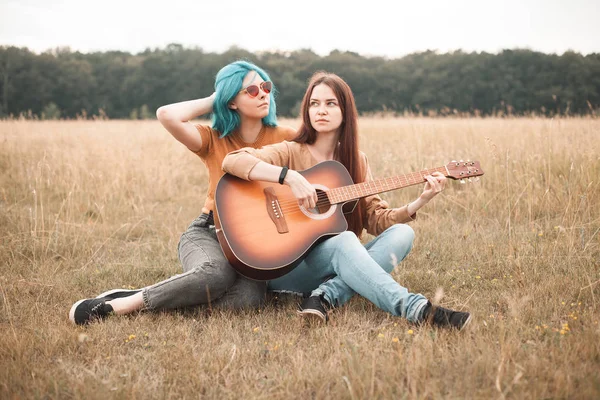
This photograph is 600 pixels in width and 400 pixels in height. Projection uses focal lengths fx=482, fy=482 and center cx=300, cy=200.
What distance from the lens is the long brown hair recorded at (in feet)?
10.5

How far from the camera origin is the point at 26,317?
289 cm

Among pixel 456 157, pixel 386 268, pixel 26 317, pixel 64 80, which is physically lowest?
pixel 26 317

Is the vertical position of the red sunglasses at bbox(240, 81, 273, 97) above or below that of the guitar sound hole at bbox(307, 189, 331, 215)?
above

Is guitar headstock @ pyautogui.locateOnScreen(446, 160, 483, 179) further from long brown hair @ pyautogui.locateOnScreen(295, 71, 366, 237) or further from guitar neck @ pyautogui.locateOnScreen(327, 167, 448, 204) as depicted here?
long brown hair @ pyautogui.locateOnScreen(295, 71, 366, 237)

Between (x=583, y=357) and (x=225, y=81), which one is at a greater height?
(x=225, y=81)

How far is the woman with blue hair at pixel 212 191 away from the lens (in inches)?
110

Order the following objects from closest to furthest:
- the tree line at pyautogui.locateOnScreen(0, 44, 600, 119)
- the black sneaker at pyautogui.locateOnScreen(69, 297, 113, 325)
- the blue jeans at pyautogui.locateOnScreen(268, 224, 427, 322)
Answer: the blue jeans at pyautogui.locateOnScreen(268, 224, 427, 322) < the black sneaker at pyautogui.locateOnScreen(69, 297, 113, 325) < the tree line at pyautogui.locateOnScreen(0, 44, 600, 119)

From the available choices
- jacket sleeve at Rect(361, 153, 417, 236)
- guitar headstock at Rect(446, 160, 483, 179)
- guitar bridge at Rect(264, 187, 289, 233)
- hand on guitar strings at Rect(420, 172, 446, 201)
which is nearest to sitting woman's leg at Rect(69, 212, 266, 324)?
guitar bridge at Rect(264, 187, 289, 233)

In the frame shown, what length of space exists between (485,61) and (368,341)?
33007mm

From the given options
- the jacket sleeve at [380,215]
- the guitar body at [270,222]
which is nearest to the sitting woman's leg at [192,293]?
the guitar body at [270,222]

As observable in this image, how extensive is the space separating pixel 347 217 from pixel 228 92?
3.88ft

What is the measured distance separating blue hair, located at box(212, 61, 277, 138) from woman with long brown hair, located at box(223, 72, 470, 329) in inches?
16.6

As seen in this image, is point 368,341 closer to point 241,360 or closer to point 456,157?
point 241,360

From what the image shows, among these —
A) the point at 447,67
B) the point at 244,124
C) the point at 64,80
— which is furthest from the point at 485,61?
the point at 244,124
